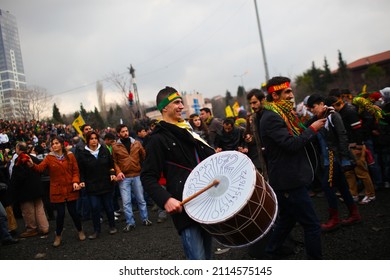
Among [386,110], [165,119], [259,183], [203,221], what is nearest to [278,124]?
[259,183]

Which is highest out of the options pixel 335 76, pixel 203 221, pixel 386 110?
pixel 335 76

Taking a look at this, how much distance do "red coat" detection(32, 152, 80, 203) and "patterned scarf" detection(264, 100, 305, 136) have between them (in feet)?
11.7

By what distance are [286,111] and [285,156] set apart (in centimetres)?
40

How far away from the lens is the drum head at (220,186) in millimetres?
2057

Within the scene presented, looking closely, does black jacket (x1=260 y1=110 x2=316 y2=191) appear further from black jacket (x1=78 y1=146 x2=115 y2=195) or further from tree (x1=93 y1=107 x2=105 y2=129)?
tree (x1=93 y1=107 x2=105 y2=129)

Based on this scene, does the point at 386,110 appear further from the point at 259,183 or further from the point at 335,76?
the point at 335,76

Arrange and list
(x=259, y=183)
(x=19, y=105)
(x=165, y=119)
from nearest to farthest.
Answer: (x=259, y=183)
(x=165, y=119)
(x=19, y=105)

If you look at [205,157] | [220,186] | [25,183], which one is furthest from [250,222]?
[25,183]

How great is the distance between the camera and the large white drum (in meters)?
2.06

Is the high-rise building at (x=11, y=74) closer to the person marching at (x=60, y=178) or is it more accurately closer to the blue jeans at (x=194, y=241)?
the person marching at (x=60, y=178)

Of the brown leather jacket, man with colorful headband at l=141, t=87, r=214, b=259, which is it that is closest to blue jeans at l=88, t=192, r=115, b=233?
the brown leather jacket

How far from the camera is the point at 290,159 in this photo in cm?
275

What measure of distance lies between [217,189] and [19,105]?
121 inches

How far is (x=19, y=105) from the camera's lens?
4.02m
